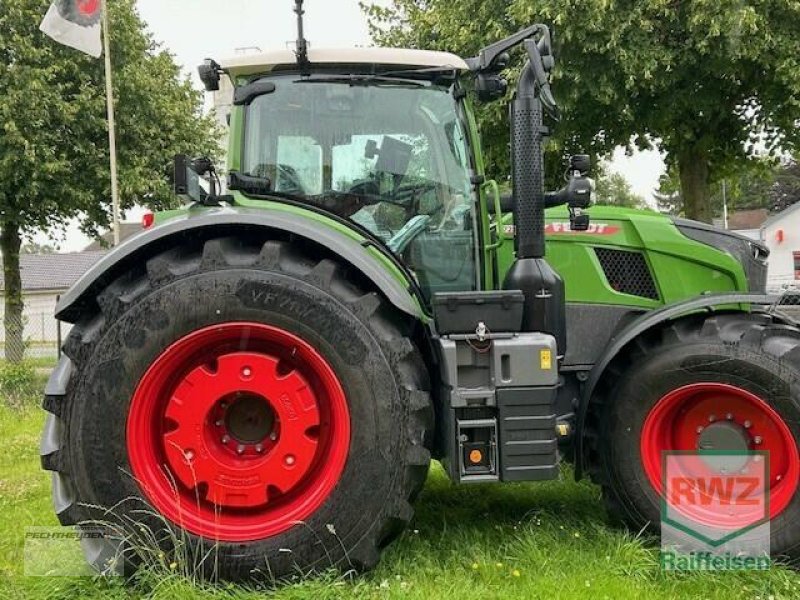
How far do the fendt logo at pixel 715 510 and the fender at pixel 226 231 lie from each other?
4.79ft

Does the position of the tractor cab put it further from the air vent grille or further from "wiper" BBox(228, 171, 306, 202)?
the air vent grille

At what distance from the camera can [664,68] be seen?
901 centimetres

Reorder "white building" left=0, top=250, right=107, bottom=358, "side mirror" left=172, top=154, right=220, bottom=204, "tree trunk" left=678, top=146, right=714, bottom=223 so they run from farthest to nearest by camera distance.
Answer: "white building" left=0, top=250, right=107, bottom=358, "tree trunk" left=678, top=146, right=714, bottom=223, "side mirror" left=172, top=154, right=220, bottom=204

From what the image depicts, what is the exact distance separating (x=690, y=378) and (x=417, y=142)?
65.6 inches

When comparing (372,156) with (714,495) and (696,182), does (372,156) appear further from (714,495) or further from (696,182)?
(696,182)

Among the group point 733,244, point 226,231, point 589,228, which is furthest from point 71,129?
point 733,244

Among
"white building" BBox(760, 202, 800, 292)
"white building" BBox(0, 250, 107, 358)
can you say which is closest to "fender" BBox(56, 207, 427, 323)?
"white building" BBox(0, 250, 107, 358)

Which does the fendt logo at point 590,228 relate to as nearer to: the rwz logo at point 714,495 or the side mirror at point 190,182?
the rwz logo at point 714,495

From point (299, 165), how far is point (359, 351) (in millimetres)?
1134

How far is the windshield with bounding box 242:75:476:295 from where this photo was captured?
3.43 metres

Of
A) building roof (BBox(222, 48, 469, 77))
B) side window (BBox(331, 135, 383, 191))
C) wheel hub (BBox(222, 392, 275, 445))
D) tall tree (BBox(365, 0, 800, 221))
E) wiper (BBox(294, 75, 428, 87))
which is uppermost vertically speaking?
tall tree (BBox(365, 0, 800, 221))

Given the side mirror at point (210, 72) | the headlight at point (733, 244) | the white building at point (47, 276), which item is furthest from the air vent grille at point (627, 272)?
the white building at point (47, 276)

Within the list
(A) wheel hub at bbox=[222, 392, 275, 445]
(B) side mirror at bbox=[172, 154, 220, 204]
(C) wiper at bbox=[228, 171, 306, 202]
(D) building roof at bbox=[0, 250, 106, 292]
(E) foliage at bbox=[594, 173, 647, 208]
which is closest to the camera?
(A) wheel hub at bbox=[222, 392, 275, 445]

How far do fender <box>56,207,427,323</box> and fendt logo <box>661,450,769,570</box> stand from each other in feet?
4.79
